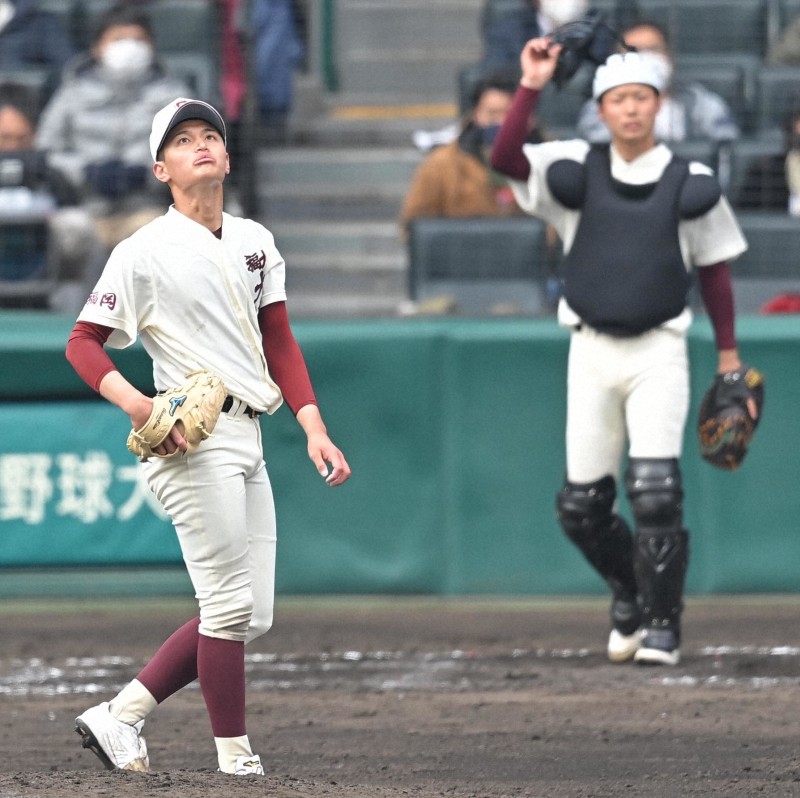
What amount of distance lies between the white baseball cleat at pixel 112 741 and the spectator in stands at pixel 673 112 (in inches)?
207

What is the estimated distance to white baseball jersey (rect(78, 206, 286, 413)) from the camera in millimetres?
4223

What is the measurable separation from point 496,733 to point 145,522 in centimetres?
278

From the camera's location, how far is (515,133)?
6.32 meters

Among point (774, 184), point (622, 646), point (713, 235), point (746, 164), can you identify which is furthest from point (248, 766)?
point (746, 164)

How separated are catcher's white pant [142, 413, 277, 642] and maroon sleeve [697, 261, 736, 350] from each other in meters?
2.58

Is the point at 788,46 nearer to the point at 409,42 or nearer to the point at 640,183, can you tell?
the point at 409,42

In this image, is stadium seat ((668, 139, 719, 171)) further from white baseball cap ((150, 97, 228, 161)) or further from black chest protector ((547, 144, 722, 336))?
white baseball cap ((150, 97, 228, 161))

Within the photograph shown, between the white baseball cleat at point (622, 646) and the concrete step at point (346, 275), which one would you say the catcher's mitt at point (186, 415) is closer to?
the white baseball cleat at point (622, 646)

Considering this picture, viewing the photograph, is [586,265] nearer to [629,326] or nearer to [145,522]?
[629,326]

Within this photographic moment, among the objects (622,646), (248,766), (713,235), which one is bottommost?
(622,646)

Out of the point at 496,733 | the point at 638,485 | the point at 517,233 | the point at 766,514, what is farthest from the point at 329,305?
the point at 496,733

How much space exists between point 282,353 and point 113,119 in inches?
195

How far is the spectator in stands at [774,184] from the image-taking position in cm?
841

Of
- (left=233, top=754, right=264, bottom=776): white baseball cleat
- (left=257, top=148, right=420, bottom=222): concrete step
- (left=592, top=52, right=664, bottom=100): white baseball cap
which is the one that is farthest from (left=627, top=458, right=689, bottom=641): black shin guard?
(left=257, top=148, right=420, bottom=222): concrete step
